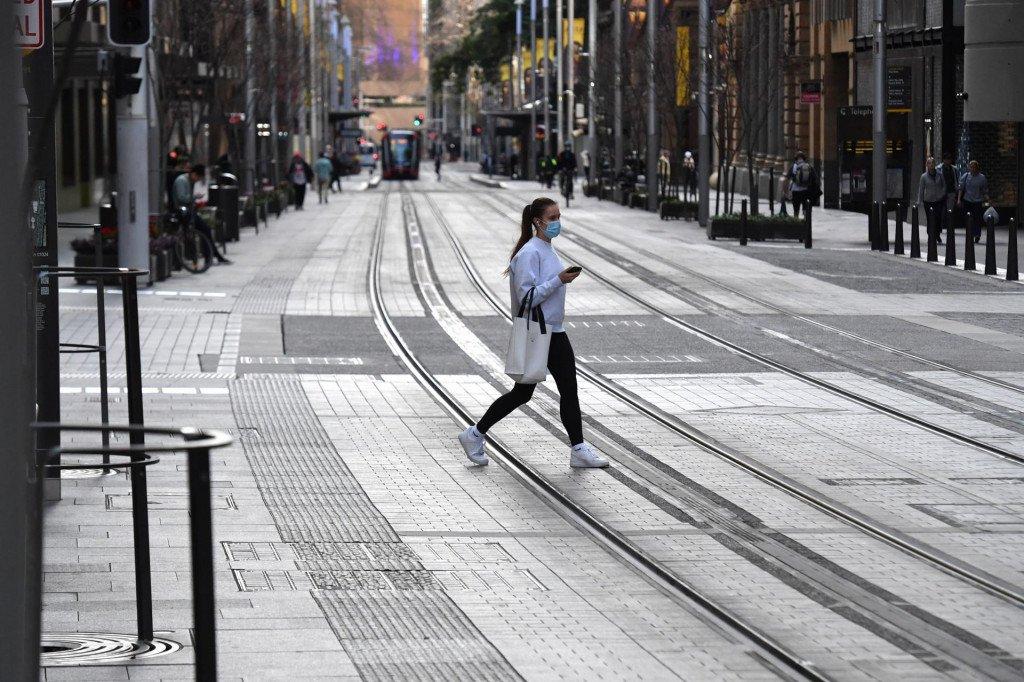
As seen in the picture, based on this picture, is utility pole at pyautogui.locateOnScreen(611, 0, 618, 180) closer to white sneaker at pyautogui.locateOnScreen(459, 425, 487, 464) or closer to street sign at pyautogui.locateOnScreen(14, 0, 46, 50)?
white sneaker at pyautogui.locateOnScreen(459, 425, 487, 464)

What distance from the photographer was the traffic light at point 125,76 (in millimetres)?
22047

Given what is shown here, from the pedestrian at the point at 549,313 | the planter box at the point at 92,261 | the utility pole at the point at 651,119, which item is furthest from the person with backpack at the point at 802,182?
the pedestrian at the point at 549,313

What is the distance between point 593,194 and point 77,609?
58.6 m

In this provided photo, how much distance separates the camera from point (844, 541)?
30.3 feet

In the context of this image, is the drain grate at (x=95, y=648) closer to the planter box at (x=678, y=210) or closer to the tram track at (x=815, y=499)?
the tram track at (x=815, y=499)

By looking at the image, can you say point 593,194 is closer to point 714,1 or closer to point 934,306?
point 714,1

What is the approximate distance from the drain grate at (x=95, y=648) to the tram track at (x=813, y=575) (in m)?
2.79

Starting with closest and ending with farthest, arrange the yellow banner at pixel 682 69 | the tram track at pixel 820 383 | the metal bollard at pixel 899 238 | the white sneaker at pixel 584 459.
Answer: the white sneaker at pixel 584 459 → the tram track at pixel 820 383 → the metal bollard at pixel 899 238 → the yellow banner at pixel 682 69

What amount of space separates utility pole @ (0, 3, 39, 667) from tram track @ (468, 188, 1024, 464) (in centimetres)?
787

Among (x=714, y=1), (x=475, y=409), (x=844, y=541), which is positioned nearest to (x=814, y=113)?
(x=714, y=1)

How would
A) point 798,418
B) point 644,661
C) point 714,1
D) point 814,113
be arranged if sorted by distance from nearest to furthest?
1. point 644,661
2. point 798,418
3. point 714,1
4. point 814,113

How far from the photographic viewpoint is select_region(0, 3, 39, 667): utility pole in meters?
5.05

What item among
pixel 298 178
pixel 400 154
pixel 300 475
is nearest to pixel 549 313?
pixel 300 475

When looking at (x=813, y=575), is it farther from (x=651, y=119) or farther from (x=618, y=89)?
(x=618, y=89)
